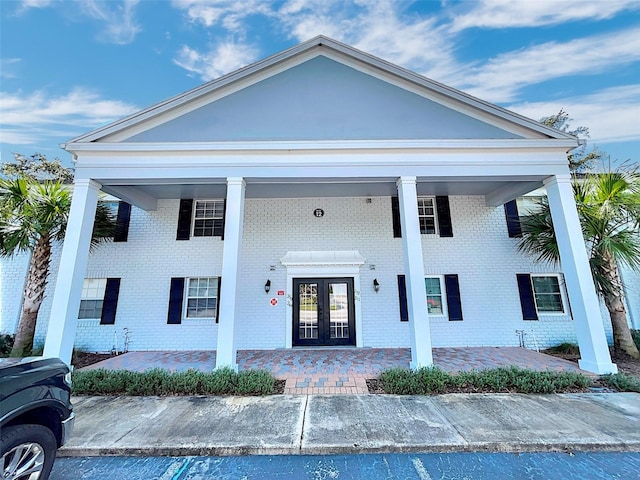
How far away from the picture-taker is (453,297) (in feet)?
26.8

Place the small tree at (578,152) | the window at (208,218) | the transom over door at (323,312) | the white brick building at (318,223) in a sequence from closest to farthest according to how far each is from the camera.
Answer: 1. the white brick building at (318,223)
2. the transom over door at (323,312)
3. the window at (208,218)
4. the small tree at (578,152)

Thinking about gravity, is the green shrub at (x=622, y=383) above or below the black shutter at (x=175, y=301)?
below

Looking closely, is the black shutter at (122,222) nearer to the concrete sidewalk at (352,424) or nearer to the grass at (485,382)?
the concrete sidewalk at (352,424)

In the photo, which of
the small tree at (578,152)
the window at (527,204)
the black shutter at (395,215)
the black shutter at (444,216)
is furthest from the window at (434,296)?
the small tree at (578,152)

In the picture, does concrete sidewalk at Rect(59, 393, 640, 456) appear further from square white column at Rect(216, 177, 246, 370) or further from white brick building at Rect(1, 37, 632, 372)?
white brick building at Rect(1, 37, 632, 372)

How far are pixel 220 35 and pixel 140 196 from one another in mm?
5594

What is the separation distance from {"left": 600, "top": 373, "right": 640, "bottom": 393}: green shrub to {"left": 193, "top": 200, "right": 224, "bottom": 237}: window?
31.9 ft

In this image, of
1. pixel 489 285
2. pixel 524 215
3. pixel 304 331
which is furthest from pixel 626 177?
pixel 304 331

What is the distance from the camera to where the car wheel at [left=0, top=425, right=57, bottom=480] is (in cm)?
200

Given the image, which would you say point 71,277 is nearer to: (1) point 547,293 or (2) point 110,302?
(2) point 110,302

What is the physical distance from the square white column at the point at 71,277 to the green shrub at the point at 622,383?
10.3 metres

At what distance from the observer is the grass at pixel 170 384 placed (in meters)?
4.71

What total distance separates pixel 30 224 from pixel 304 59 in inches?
313

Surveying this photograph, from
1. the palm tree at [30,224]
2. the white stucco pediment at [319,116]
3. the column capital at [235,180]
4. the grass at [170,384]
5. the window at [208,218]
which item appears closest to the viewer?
the grass at [170,384]
